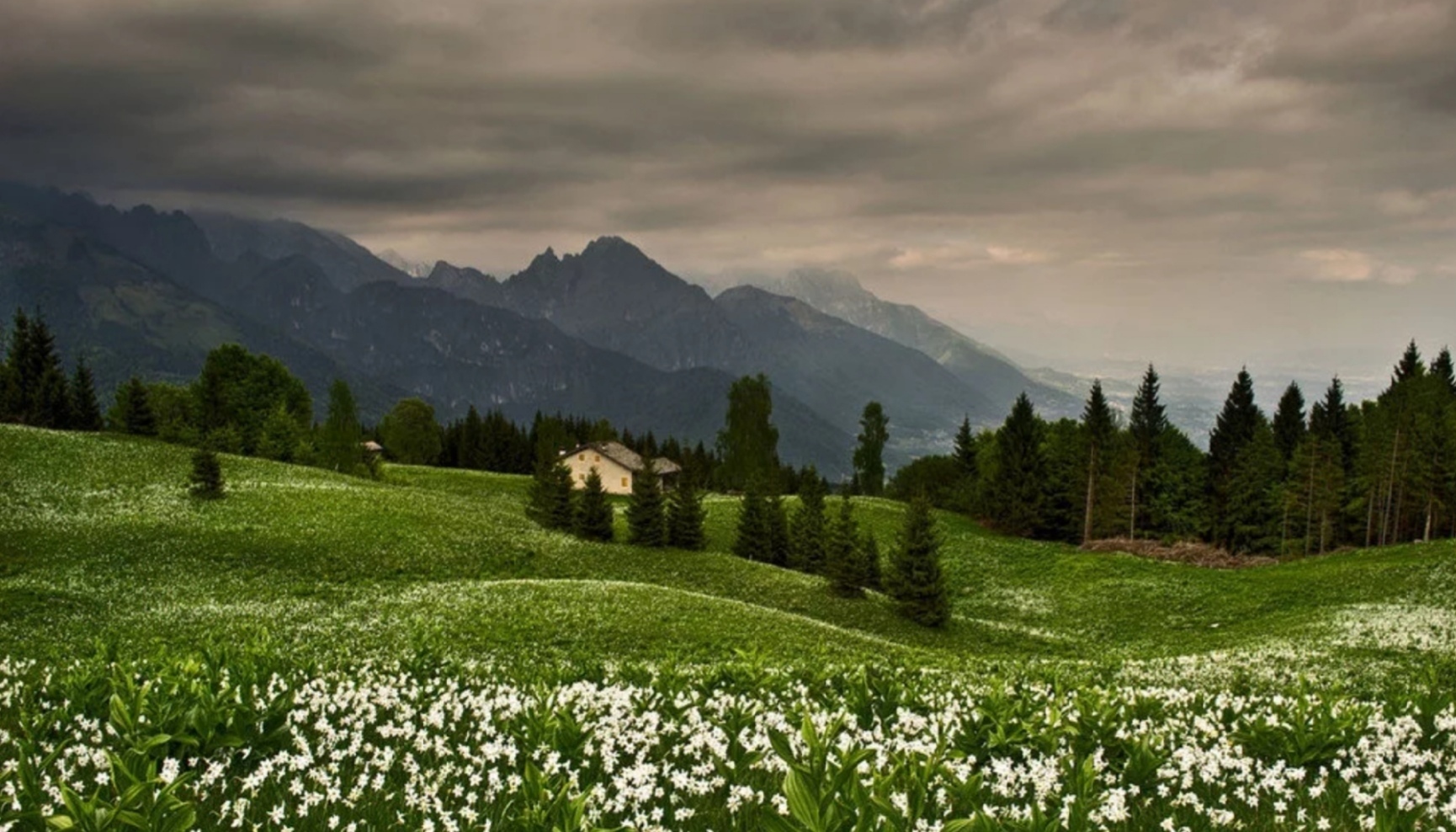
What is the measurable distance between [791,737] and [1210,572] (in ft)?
229

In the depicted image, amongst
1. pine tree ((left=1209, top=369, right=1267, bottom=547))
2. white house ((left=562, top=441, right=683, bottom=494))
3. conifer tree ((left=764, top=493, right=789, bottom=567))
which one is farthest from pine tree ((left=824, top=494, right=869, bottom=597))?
white house ((left=562, top=441, right=683, bottom=494))

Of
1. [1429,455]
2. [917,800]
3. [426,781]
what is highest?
[1429,455]

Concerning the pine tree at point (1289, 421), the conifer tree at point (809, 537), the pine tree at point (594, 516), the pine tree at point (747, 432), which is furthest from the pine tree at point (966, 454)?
the pine tree at point (594, 516)

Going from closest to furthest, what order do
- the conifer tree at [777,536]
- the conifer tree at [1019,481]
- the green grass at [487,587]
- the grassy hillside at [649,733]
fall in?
the grassy hillside at [649,733] → the green grass at [487,587] → the conifer tree at [777,536] → the conifer tree at [1019,481]

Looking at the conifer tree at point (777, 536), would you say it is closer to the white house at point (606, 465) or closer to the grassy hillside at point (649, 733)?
the grassy hillside at point (649, 733)

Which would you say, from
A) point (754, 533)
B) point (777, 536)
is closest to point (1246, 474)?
point (777, 536)

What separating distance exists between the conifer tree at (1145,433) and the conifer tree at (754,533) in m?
44.1

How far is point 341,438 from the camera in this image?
100875 mm

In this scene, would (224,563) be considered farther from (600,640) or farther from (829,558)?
(829,558)

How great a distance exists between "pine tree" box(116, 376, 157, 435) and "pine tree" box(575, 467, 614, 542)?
5098 cm

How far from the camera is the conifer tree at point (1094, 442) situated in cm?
9044

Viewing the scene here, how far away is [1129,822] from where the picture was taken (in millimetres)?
7012

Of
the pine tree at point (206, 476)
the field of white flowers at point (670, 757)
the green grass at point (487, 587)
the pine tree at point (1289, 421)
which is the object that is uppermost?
the pine tree at point (1289, 421)

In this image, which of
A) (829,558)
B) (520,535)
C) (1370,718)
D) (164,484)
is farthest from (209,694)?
(164,484)
